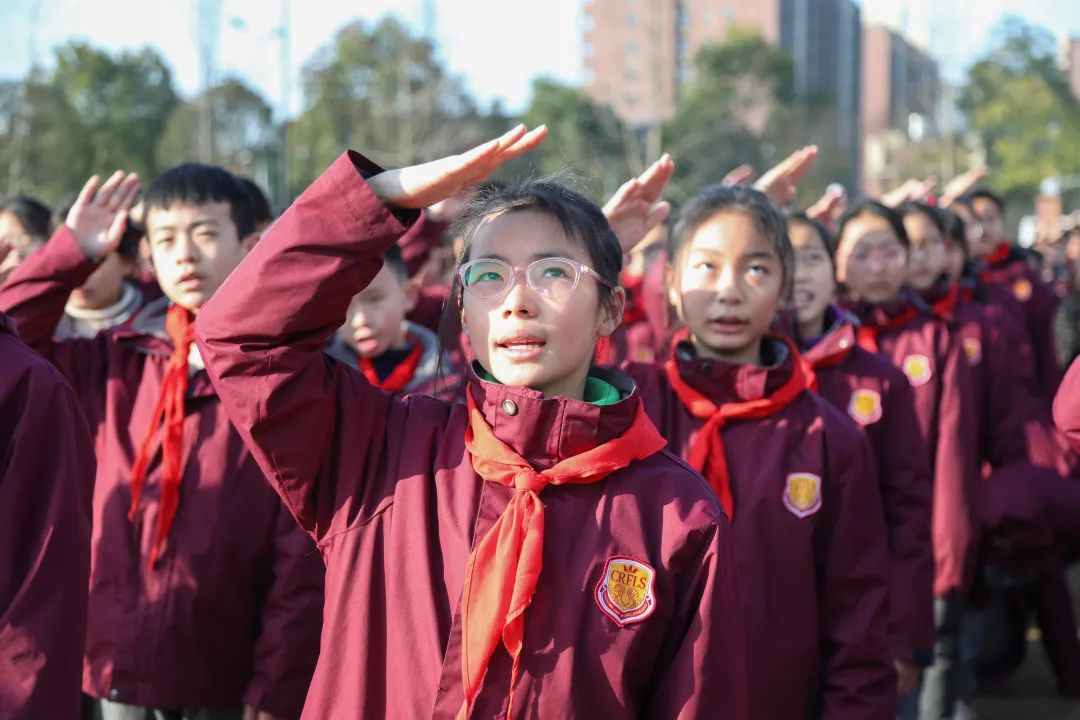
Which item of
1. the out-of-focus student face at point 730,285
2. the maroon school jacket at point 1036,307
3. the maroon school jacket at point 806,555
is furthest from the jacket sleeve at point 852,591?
the maroon school jacket at point 1036,307

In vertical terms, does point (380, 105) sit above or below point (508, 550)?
above

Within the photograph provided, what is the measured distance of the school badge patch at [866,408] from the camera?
4098mm

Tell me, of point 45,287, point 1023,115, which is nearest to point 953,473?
point 45,287

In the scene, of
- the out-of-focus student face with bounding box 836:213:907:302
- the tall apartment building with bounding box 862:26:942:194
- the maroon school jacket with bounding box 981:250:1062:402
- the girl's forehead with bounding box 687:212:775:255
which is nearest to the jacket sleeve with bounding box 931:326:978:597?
the out-of-focus student face with bounding box 836:213:907:302

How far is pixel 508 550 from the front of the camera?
89.1 inches

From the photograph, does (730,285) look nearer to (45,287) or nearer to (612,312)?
(612,312)

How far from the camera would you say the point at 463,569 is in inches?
92.1

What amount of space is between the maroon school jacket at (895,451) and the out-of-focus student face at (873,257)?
1.03 m

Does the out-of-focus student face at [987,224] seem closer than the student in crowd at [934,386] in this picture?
No

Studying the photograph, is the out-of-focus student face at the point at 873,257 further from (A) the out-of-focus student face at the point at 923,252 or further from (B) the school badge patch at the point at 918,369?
(A) the out-of-focus student face at the point at 923,252

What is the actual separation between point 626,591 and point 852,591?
1.06m

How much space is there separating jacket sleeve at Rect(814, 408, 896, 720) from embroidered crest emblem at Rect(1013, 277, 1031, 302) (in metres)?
5.23

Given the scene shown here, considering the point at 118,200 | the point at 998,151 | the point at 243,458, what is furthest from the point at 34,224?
the point at 998,151

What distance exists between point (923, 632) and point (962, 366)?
1.26 metres
